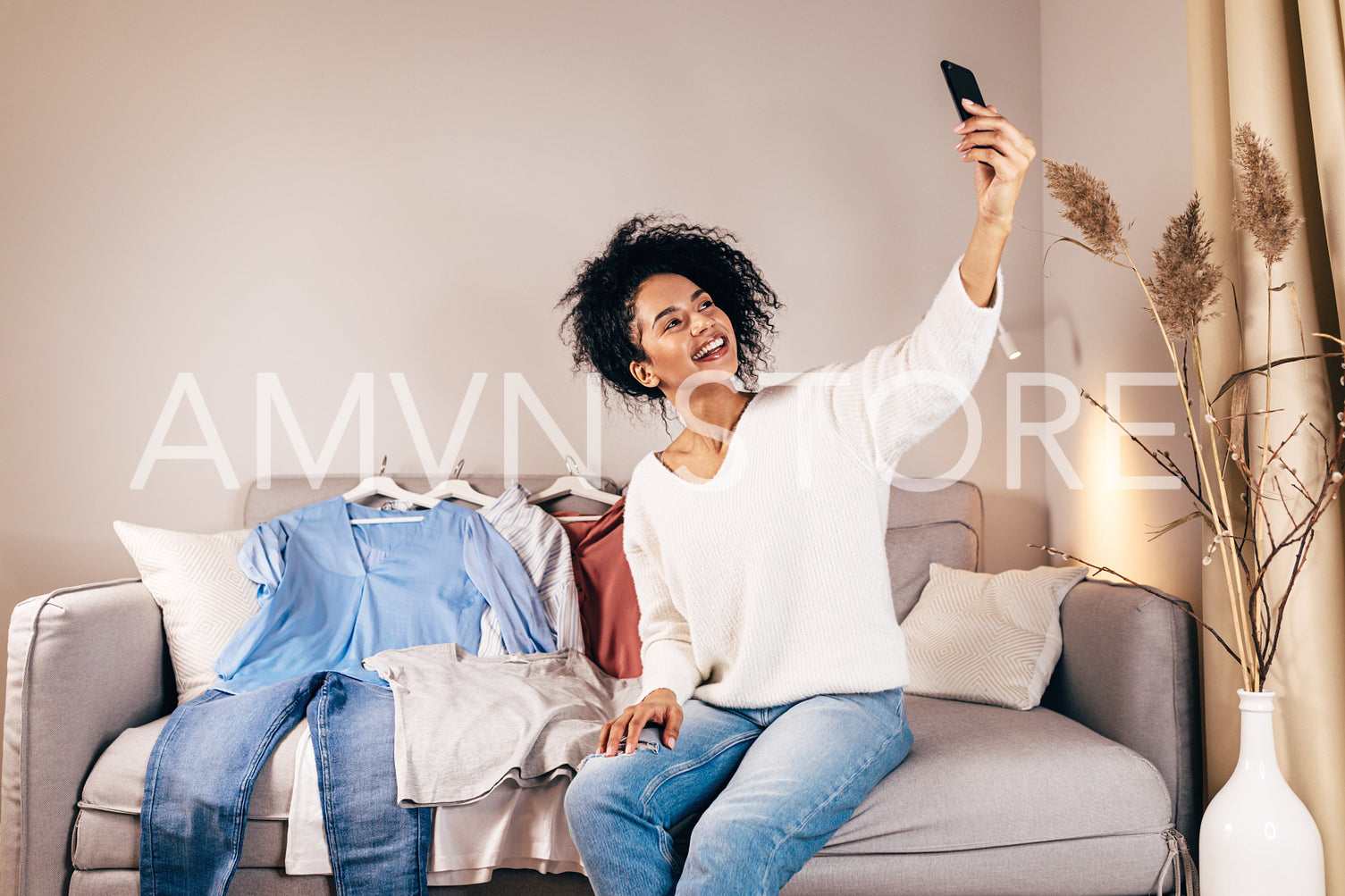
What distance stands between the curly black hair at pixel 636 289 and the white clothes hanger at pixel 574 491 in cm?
57

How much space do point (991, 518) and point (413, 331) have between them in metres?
1.63

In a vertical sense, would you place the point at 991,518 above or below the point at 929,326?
below

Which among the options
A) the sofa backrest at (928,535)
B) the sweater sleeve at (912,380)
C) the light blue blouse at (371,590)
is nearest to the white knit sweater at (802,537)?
the sweater sleeve at (912,380)

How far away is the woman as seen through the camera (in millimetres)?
1095

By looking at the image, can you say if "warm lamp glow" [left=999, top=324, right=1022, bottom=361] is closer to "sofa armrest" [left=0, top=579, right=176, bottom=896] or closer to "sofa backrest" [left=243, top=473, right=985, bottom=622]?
"sofa backrest" [left=243, top=473, right=985, bottom=622]

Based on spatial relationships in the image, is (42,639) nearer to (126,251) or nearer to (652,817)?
(652,817)

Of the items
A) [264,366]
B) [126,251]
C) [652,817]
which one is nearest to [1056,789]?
[652,817]

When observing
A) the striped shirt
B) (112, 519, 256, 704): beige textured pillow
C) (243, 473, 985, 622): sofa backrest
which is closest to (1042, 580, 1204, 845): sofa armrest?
(243, 473, 985, 622): sofa backrest

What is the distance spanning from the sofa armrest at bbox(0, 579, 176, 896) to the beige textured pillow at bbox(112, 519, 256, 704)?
0.19 metres

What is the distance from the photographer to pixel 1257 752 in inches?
48.3

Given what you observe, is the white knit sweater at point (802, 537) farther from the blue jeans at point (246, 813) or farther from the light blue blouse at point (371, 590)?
the light blue blouse at point (371, 590)

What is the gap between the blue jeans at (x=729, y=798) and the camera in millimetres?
1046

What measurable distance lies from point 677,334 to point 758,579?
16.2 inches

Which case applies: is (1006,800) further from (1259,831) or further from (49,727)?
(49,727)
